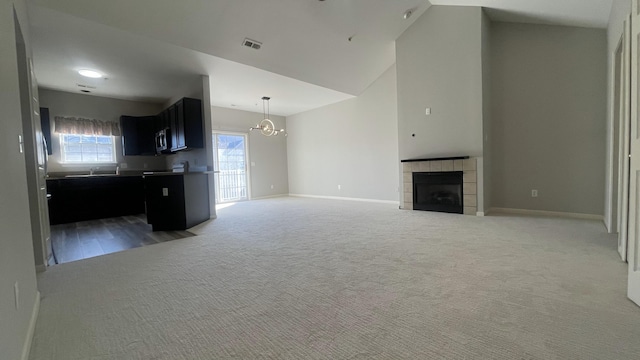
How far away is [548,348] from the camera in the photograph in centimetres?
130

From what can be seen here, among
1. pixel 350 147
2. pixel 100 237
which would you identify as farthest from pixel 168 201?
pixel 350 147

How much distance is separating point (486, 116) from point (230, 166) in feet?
21.8

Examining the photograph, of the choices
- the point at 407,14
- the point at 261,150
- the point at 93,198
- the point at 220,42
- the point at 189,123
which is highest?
the point at 407,14

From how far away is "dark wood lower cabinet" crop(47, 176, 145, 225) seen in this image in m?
5.21

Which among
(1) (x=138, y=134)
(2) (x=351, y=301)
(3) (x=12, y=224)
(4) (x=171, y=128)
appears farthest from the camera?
(1) (x=138, y=134)

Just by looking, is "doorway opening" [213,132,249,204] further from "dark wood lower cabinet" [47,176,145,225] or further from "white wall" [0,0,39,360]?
"white wall" [0,0,39,360]

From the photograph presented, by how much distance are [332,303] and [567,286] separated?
1683 millimetres

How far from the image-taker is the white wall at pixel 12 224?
114 centimetres

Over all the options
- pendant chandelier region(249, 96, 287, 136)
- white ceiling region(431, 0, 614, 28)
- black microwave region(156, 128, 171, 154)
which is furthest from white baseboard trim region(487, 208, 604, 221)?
black microwave region(156, 128, 171, 154)

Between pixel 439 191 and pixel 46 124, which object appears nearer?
pixel 439 191

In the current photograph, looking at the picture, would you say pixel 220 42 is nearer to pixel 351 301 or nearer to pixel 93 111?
pixel 351 301

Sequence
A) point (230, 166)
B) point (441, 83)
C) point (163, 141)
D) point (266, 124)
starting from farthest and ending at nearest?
point (230, 166) < point (266, 124) < point (163, 141) < point (441, 83)

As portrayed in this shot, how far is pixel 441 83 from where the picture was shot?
16.0 feet

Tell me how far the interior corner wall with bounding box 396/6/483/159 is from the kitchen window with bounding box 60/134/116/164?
21.6 feet
